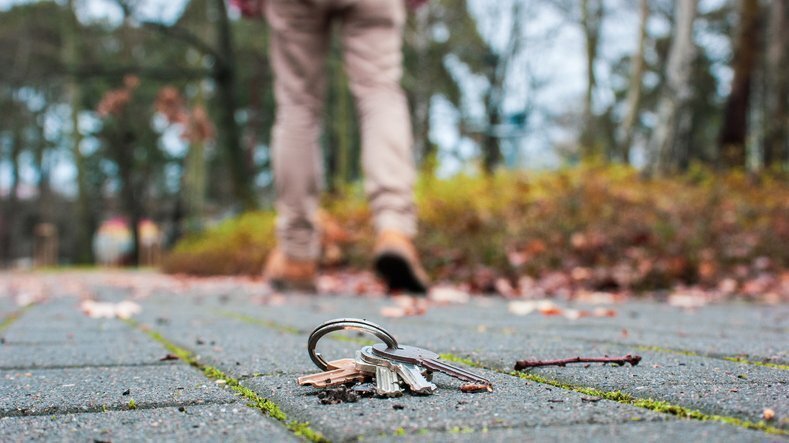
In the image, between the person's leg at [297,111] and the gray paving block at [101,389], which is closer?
the gray paving block at [101,389]

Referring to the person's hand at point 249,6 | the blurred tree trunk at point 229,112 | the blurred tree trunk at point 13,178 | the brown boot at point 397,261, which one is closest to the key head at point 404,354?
the brown boot at point 397,261

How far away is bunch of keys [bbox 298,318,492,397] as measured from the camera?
119 cm

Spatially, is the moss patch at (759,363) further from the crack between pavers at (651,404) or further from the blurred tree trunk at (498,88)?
the blurred tree trunk at (498,88)

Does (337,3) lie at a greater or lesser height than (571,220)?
greater

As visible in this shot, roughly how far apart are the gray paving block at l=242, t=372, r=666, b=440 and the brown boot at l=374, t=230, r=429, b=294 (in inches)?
90.9

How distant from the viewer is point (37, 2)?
77.4 ft

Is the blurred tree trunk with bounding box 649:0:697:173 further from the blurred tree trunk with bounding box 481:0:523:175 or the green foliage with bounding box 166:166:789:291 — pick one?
the blurred tree trunk with bounding box 481:0:523:175

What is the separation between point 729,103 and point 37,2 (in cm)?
2115

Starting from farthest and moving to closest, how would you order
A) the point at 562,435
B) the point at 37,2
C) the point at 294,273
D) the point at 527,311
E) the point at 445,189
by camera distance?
the point at 37,2
the point at 445,189
the point at 294,273
the point at 527,311
the point at 562,435

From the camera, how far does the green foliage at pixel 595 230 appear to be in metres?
4.57

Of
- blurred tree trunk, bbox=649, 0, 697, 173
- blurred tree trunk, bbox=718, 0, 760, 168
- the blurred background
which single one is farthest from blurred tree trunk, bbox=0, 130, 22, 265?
blurred tree trunk, bbox=649, 0, 697, 173

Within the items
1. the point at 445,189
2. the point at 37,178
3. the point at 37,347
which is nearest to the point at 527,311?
the point at 37,347

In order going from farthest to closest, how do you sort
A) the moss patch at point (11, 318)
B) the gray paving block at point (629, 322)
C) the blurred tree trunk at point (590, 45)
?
the blurred tree trunk at point (590, 45)
the moss patch at point (11, 318)
the gray paving block at point (629, 322)

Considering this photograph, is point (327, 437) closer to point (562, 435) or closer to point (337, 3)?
point (562, 435)
